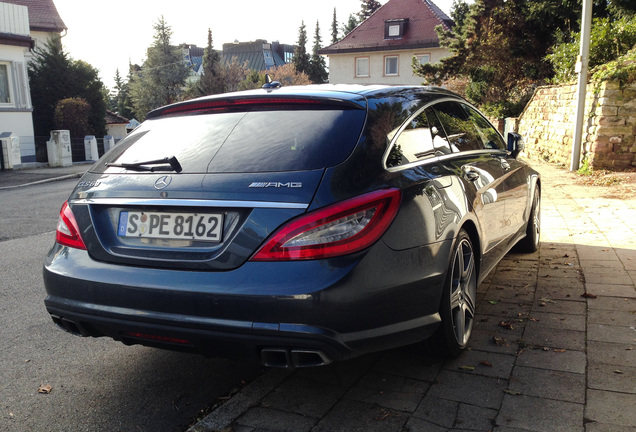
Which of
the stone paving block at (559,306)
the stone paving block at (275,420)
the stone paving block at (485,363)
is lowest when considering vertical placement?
the stone paving block at (275,420)

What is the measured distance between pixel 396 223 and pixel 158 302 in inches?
45.4

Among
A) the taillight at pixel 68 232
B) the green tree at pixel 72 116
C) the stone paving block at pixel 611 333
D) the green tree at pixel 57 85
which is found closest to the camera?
the taillight at pixel 68 232

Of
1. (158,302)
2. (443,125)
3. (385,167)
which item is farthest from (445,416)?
(443,125)

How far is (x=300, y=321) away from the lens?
8.55 feet

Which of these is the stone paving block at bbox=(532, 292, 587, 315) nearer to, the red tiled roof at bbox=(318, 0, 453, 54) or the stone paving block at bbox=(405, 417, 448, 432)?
the stone paving block at bbox=(405, 417, 448, 432)

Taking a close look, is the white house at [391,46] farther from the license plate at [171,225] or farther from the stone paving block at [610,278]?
the license plate at [171,225]

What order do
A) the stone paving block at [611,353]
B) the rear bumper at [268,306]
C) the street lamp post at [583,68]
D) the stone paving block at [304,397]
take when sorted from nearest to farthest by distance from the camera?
the rear bumper at [268,306] < the stone paving block at [304,397] < the stone paving block at [611,353] < the street lamp post at [583,68]

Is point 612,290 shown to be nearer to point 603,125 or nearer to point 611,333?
point 611,333

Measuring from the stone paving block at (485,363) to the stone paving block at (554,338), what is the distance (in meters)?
0.33

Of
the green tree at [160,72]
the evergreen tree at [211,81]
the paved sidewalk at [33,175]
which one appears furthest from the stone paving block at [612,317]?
the green tree at [160,72]

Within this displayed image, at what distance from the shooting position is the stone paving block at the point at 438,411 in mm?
2797

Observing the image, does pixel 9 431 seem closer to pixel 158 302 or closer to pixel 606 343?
pixel 158 302

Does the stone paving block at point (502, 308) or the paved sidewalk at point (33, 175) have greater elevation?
the stone paving block at point (502, 308)

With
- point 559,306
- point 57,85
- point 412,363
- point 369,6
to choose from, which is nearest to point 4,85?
point 57,85
